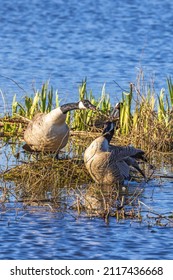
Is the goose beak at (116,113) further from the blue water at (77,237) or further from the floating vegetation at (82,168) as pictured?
the blue water at (77,237)

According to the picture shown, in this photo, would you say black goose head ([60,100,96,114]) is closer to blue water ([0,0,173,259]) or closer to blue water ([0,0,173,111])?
blue water ([0,0,173,259])

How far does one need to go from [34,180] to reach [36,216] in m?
1.14

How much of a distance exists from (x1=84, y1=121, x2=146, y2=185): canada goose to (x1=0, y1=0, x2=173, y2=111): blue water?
133 inches

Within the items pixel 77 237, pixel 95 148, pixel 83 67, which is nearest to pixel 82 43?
pixel 83 67

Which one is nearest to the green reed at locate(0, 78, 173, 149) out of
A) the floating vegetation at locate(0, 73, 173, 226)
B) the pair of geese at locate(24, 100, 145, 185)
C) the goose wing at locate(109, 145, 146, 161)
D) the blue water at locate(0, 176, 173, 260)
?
the floating vegetation at locate(0, 73, 173, 226)

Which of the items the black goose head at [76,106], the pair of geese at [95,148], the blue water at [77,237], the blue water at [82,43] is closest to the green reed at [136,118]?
the black goose head at [76,106]

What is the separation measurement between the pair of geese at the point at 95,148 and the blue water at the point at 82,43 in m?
2.52

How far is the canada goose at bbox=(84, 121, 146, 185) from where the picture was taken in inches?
448

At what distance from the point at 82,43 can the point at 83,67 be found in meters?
3.56

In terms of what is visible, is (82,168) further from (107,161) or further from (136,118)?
(136,118)

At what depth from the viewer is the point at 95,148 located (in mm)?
11500
